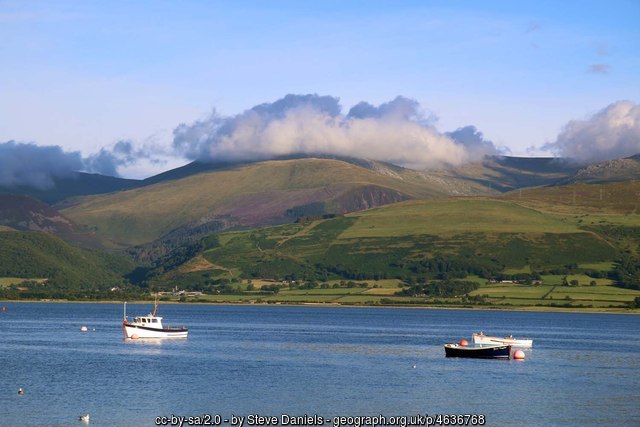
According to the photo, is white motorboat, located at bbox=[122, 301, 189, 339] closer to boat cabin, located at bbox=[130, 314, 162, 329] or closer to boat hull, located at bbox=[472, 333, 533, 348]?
boat cabin, located at bbox=[130, 314, 162, 329]

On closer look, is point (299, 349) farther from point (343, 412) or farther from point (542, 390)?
point (343, 412)

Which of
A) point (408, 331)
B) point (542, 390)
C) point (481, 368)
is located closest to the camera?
point (542, 390)

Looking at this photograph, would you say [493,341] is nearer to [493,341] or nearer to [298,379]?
[493,341]

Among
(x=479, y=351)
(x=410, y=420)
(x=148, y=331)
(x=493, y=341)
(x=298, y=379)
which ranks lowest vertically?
(x=479, y=351)

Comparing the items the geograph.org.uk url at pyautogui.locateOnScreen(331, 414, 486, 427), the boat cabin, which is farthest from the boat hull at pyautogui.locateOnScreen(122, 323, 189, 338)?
the geograph.org.uk url at pyautogui.locateOnScreen(331, 414, 486, 427)

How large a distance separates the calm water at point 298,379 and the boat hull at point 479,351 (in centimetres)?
184

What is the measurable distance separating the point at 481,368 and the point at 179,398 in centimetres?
4489

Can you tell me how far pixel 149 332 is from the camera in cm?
15362

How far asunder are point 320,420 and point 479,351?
61.8 metres

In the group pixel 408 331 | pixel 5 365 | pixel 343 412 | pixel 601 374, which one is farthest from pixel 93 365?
pixel 408 331

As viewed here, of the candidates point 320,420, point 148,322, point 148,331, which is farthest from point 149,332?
point 320,420

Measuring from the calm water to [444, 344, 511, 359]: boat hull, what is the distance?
184cm

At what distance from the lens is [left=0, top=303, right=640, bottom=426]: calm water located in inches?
3105

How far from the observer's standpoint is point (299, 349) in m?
137
